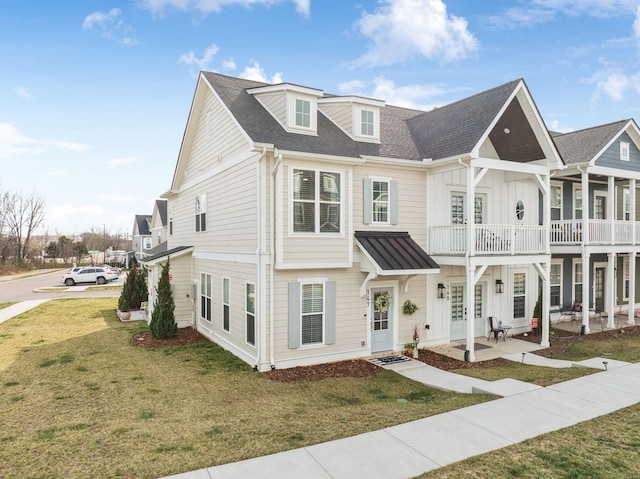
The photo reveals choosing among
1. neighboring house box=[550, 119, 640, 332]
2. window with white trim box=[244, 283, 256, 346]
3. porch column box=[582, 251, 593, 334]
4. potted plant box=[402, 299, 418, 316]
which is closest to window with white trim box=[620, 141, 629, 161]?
neighboring house box=[550, 119, 640, 332]

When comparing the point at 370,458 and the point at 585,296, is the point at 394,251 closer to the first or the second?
the point at 370,458

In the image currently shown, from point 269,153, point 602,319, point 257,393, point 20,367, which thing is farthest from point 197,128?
point 602,319

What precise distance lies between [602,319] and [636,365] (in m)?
8.47

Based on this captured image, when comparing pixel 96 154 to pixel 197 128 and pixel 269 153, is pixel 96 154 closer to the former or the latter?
pixel 197 128

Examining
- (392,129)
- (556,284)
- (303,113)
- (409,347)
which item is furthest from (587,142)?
(303,113)

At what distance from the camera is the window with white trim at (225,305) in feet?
42.7

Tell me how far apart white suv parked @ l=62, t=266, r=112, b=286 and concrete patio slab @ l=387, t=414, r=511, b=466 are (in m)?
37.2

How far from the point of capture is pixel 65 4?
41.8 ft

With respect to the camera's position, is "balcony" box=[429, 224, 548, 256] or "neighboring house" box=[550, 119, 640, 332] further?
"neighboring house" box=[550, 119, 640, 332]

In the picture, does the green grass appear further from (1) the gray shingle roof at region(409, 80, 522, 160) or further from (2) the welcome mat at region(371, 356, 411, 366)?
(1) the gray shingle roof at region(409, 80, 522, 160)

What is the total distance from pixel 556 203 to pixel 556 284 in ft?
11.8

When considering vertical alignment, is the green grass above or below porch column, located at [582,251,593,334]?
below

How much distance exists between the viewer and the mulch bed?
33.8 feet

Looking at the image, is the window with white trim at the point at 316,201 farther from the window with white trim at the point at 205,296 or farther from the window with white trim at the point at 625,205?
the window with white trim at the point at 625,205
